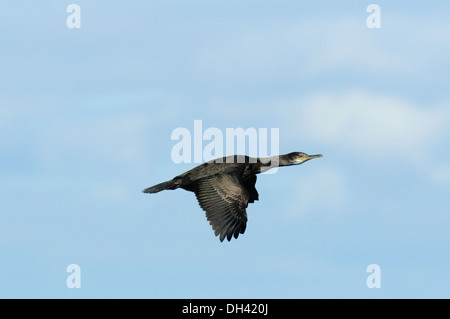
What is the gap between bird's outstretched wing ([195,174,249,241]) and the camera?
25625mm

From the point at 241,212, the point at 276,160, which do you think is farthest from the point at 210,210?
the point at 276,160

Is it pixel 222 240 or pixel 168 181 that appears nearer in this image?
pixel 222 240

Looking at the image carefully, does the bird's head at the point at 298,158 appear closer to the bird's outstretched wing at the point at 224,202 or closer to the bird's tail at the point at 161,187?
the bird's outstretched wing at the point at 224,202

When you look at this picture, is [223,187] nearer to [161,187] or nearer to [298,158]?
[161,187]

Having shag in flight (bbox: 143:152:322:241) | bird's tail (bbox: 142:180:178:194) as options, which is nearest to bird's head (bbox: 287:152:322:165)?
shag in flight (bbox: 143:152:322:241)

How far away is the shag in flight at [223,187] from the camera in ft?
84.5

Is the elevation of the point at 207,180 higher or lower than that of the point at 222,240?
higher

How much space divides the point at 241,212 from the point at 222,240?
1063mm

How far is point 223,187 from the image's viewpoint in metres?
26.4

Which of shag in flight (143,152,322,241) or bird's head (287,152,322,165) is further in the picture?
bird's head (287,152,322,165)

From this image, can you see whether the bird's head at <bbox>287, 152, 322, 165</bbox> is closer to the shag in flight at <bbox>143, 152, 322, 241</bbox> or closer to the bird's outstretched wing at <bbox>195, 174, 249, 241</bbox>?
the shag in flight at <bbox>143, 152, 322, 241</bbox>

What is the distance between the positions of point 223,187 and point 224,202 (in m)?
0.48

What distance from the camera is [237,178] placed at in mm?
26828

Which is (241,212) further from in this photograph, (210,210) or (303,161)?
(303,161)
